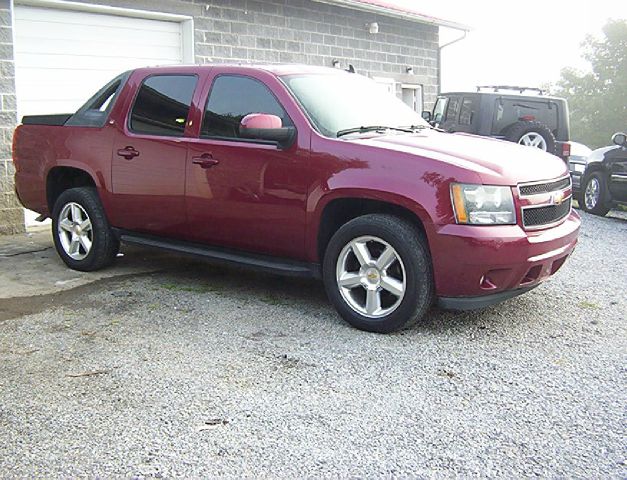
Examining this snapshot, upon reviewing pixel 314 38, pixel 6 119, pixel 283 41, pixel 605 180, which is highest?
pixel 314 38

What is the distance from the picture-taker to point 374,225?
192 inches

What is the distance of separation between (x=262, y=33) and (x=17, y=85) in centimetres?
456

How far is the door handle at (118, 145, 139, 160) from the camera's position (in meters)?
6.16

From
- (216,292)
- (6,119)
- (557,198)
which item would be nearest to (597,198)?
(557,198)

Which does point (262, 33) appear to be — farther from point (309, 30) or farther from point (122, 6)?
point (122, 6)

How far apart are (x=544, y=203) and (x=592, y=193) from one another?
279 inches

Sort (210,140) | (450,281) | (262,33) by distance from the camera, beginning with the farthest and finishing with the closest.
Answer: (262,33) → (210,140) → (450,281)

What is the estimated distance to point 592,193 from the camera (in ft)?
37.7

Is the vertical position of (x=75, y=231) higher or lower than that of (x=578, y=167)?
lower

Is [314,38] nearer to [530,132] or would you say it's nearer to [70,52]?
[530,132]

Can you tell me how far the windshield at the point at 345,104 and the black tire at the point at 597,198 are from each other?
6.09 metres

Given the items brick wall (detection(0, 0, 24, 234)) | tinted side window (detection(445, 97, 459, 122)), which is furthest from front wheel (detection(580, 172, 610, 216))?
brick wall (detection(0, 0, 24, 234))

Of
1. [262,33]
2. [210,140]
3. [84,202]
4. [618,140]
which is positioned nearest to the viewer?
[210,140]

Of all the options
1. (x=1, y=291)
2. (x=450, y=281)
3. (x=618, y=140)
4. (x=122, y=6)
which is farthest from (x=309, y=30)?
(x=450, y=281)
